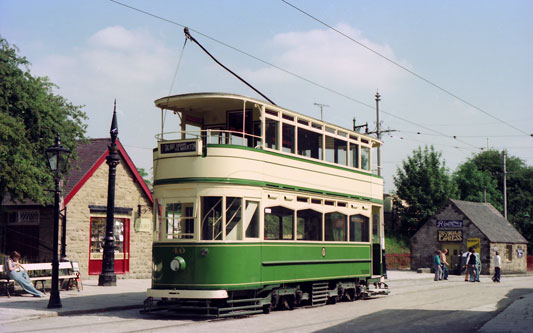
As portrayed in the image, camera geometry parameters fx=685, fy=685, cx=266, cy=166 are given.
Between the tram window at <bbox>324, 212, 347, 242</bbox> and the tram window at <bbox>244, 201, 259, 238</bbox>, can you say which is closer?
the tram window at <bbox>244, 201, 259, 238</bbox>

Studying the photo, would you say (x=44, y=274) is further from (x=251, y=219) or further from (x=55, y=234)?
(x=251, y=219)

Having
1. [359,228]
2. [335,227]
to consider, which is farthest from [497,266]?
[335,227]

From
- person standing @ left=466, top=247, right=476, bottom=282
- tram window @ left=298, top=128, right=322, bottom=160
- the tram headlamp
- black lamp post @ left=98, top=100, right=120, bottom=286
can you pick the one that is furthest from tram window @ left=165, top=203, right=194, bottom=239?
person standing @ left=466, top=247, right=476, bottom=282

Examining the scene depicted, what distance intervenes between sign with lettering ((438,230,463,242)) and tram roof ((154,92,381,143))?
101ft

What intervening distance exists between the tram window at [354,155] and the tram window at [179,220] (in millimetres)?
6624

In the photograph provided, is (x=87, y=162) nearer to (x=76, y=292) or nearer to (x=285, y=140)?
(x=76, y=292)

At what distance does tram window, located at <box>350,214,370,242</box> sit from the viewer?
20016mm

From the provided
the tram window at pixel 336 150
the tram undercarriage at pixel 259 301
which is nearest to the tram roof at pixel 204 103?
the tram window at pixel 336 150

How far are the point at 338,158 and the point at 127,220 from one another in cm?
1260

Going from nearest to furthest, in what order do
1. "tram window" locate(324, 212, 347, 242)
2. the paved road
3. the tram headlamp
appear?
1. the paved road
2. the tram headlamp
3. "tram window" locate(324, 212, 347, 242)

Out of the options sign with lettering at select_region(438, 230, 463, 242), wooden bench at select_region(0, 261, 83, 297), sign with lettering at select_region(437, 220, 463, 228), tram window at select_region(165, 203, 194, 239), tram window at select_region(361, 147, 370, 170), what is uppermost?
tram window at select_region(361, 147, 370, 170)

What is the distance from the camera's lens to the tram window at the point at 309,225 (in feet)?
56.4

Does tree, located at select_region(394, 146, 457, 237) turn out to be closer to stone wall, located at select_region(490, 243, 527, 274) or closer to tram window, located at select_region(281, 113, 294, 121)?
stone wall, located at select_region(490, 243, 527, 274)

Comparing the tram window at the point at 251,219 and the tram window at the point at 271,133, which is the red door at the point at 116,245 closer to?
the tram window at the point at 271,133
